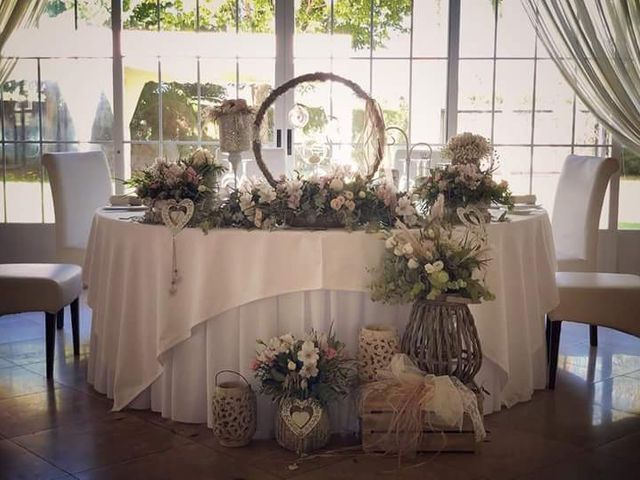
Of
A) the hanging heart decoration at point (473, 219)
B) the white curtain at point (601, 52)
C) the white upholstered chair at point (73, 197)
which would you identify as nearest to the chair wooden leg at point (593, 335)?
the hanging heart decoration at point (473, 219)

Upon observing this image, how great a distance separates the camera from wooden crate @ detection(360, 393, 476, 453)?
337cm

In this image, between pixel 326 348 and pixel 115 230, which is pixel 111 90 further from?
pixel 326 348

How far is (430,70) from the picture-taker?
21.8 ft

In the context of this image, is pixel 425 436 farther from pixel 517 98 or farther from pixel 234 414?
pixel 517 98

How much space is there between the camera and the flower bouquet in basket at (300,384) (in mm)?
3331

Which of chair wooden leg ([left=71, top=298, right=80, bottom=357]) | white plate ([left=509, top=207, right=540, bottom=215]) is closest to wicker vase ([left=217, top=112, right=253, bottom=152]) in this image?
white plate ([left=509, top=207, right=540, bottom=215])

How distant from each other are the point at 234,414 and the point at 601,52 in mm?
4023

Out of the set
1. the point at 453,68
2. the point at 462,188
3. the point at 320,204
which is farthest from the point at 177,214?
the point at 453,68

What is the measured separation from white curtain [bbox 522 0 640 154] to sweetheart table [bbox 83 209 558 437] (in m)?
2.60

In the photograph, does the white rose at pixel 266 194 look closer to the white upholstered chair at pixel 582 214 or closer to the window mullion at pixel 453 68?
the white upholstered chair at pixel 582 214

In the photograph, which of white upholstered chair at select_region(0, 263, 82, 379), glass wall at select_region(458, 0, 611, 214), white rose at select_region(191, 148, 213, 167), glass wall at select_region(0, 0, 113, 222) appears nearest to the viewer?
white rose at select_region(191, 148, 213, 167)

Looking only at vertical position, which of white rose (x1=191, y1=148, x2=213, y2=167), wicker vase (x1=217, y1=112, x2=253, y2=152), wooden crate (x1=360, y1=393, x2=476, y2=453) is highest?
wicker vase (x1=217, y1=112, x2=253, y2=152)

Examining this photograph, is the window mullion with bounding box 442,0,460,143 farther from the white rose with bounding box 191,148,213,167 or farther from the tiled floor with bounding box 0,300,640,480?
the white rose with bounding box 191,148,213,167

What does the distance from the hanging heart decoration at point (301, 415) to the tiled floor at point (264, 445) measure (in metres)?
0.11
